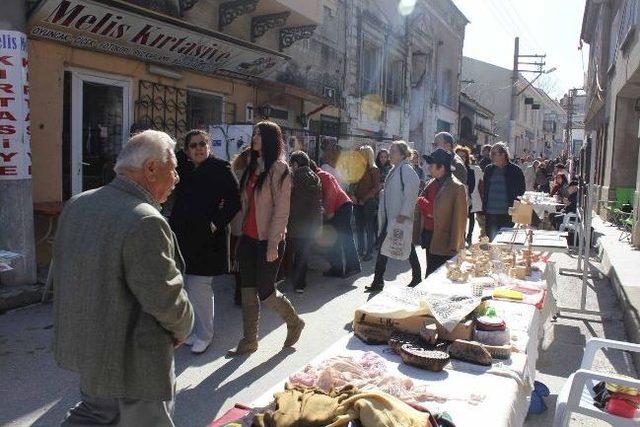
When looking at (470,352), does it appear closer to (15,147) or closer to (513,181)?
(513,181)

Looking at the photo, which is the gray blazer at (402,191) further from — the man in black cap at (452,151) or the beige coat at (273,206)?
the beige coat at (273,206)

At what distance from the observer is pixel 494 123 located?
136 feet

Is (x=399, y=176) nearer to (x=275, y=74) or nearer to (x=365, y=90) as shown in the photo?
(x=275, y=74)

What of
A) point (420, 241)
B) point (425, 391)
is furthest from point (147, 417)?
point (420, 241)

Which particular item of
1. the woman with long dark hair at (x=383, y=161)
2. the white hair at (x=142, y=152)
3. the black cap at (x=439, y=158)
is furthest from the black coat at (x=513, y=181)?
the white hair at (x=142, y=152)

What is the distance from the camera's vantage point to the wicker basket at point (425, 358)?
2778 mm

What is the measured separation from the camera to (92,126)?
860 centimetres

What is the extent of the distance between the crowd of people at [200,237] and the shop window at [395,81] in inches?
373

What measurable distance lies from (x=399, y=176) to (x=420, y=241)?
1073mm

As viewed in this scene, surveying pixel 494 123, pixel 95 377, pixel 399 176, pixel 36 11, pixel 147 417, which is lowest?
pixel 147 417

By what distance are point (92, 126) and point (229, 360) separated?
5310 mm

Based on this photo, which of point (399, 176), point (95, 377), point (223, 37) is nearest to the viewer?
point (95, 377)

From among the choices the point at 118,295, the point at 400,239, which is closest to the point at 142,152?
the point at 118,295

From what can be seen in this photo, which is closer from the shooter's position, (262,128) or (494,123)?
(262,128)
